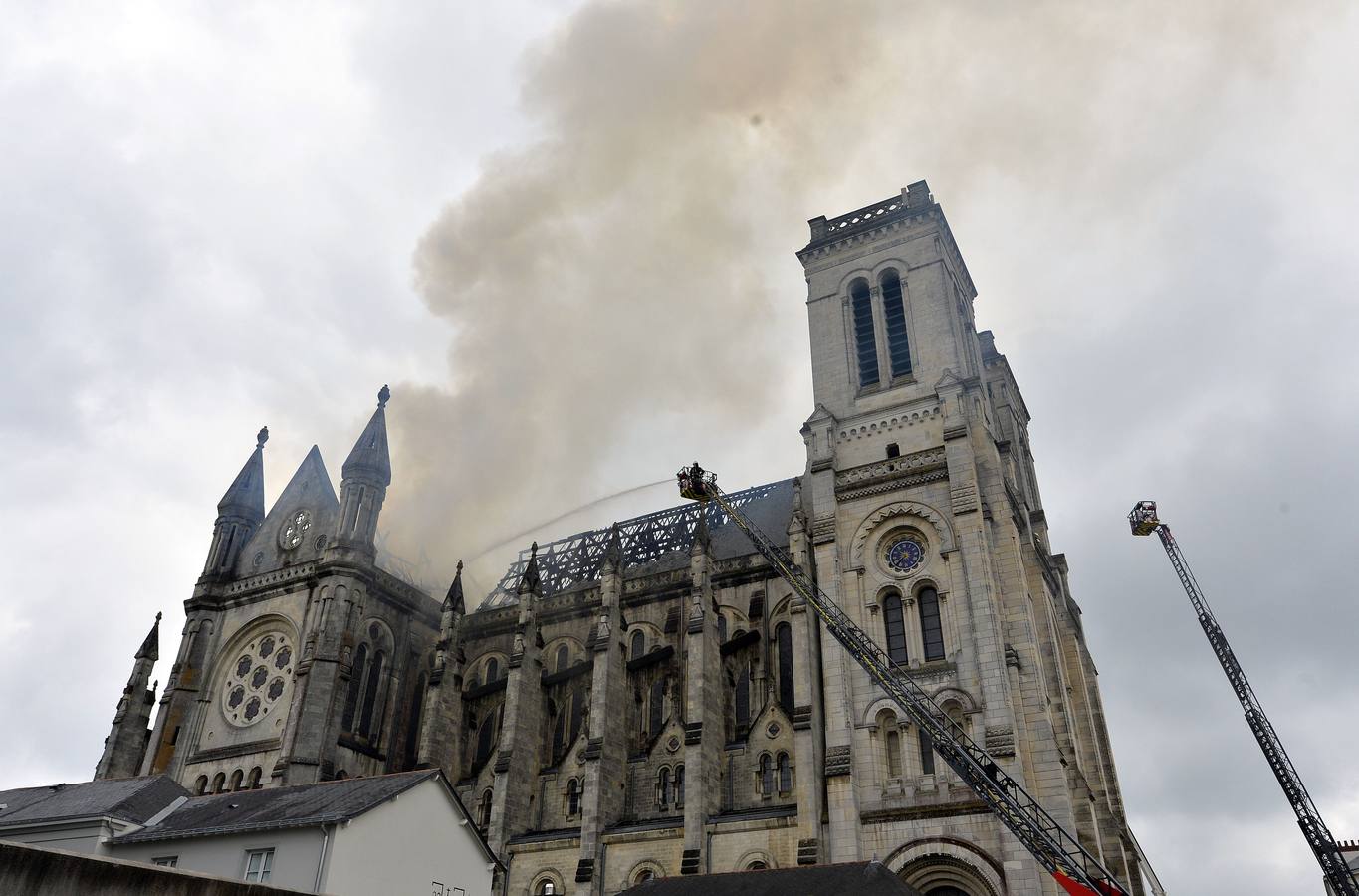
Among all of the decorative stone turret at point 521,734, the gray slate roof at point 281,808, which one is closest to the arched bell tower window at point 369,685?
the decorative stone turret at point 521,734

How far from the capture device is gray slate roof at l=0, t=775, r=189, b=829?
26.9 m

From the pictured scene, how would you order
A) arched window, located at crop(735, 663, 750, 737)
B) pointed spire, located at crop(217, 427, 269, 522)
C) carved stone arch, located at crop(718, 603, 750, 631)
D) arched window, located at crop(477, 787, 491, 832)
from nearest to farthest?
arched window, located at crop(735, 663, 750, 737) < arched window, located at crop(477, 787, 491, 832) < carved stone arch, located at crop(718, 603, 750, 631) < pointed spire, located at crop(217, 427, 269, 522)

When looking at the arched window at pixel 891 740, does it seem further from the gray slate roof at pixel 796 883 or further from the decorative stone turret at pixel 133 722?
the decorative stone turret at pixel 133 722

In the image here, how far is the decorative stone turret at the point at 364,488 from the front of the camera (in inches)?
1752

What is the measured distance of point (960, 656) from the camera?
31000mm

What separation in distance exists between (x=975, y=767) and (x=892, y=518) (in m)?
10.9

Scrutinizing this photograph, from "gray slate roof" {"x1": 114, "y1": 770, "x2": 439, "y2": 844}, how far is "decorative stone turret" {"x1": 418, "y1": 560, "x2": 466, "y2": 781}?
13808mm

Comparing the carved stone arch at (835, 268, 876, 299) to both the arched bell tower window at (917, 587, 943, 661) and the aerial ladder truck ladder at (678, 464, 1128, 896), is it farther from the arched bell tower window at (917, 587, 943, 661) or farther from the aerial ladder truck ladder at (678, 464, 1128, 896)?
the arched bell tower window at (917, 587, 943, 661)

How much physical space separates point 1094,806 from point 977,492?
455 inches

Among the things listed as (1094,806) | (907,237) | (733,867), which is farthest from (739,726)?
(907,237)

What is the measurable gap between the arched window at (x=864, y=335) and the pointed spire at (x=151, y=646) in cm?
3702

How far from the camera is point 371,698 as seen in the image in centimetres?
4406

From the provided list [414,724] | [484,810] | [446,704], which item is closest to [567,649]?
[446,704]

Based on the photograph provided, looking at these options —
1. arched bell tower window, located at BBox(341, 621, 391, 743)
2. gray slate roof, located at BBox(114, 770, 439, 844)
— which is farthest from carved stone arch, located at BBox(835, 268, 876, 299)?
arched bell tower window, located at BBox(341, 621, 391, 743)
